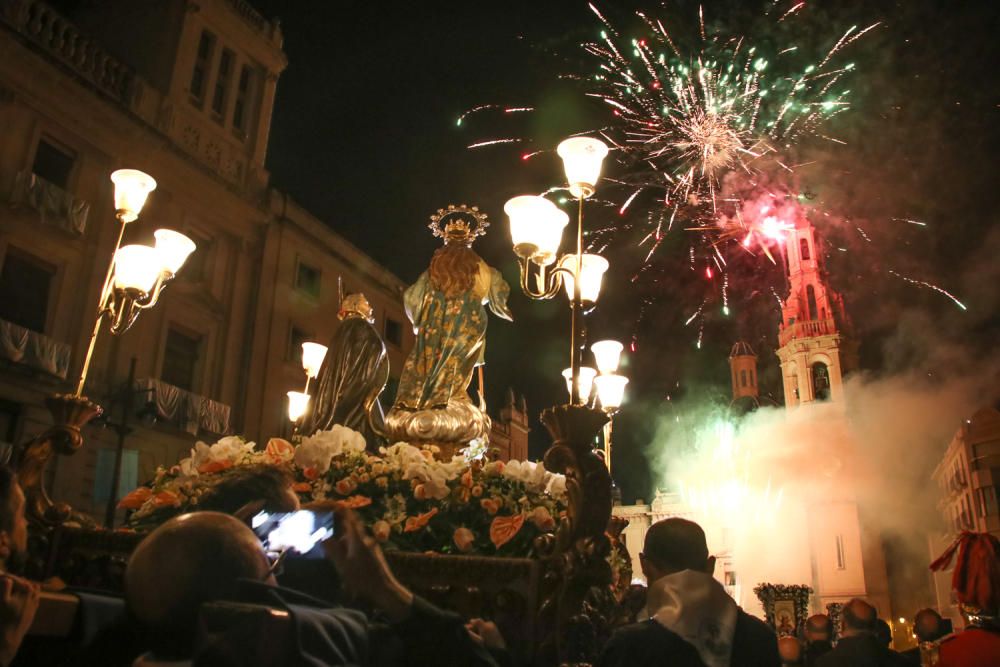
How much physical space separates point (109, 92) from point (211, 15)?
534cm

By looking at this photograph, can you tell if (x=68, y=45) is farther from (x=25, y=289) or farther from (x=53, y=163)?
(x=25, y=289)

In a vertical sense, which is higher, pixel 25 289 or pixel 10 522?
pixel 25 289

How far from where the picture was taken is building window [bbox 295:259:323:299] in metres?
24.4

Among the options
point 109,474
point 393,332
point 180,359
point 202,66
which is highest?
point 202,66

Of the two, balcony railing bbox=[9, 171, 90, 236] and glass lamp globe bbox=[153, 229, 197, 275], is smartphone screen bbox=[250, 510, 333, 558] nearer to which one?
glass lamp globe bbox=[153, 229, 197, 275]

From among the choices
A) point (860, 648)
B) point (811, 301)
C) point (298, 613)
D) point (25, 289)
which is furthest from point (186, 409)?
point (811, 301)

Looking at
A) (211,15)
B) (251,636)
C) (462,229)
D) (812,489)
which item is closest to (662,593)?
(251,636)

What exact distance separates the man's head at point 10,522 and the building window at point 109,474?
47.9 ft

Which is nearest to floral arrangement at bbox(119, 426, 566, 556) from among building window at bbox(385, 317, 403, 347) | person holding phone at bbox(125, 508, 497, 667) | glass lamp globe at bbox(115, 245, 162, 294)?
glass lamp globe at bbox(115, 245, 162, 294)

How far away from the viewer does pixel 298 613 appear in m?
1.87

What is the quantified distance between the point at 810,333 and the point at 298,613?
55.2 meters

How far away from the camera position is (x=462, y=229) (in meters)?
7.72

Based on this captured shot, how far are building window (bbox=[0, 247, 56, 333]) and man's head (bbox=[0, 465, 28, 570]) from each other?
14.8 meters

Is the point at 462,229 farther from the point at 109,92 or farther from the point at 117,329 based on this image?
the point at 109,92
